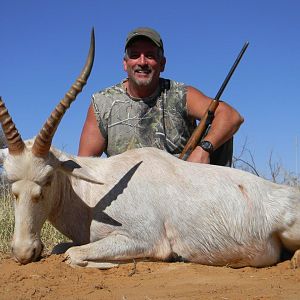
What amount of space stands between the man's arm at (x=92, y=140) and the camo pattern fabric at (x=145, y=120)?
7 cm

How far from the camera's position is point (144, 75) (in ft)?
26.4

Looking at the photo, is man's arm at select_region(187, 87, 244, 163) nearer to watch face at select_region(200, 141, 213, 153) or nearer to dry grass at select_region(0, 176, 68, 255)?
watch face at select_region(200, 141, 213, 153)

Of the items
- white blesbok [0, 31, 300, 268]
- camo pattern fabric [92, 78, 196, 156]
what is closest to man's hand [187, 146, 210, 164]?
camo pattern fabric [92, 78, 196, 156]

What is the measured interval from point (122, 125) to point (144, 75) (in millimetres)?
A: 758

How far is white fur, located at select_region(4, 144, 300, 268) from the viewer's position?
5160mm

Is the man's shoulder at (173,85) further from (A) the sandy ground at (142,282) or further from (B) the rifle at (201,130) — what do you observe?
(A) the sandy ground at (142,282)

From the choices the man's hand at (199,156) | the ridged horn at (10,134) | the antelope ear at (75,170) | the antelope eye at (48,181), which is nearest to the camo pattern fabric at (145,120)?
the man's hand at (199,156)

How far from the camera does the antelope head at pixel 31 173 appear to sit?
504cm

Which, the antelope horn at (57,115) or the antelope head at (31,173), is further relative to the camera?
the antelope horn at (57,115)

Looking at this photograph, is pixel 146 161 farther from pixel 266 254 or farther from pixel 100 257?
pixel 266 254

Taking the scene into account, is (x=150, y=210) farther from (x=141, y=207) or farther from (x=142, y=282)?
(x=142, y=282)

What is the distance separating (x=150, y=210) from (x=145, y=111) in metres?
2.81

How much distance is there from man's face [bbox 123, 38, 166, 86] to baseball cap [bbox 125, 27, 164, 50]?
96 millimetres

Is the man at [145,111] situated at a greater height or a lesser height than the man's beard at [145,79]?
lesser
